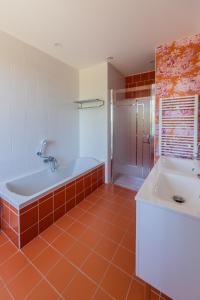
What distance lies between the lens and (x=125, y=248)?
61.1 inches

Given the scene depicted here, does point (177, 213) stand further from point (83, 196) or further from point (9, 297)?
point (83, 196)

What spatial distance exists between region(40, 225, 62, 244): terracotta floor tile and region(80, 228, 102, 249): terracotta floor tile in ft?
0.98

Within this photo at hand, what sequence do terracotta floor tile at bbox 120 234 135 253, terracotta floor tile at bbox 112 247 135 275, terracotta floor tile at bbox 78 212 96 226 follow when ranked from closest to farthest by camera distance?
terracotta floor tile at bbox 112 247 135 275, terracotta floor tile at bbox 120 234 135 253, terracotta floor tile at bbox 78 212 96 226

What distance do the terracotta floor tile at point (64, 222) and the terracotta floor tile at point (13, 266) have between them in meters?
0.50

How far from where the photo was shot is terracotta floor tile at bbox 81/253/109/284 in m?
1.28

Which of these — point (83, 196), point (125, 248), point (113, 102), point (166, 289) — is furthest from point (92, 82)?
point (166, 289)

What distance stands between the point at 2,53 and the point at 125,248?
8.81 ft

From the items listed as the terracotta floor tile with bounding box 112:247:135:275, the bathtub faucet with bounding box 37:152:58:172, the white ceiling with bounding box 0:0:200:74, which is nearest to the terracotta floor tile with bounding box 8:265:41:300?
the terracotta floor tile with bounding box 112:247:135:275

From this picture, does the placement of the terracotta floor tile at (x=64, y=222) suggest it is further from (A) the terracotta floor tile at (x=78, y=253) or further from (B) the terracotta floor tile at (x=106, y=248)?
(B) the terracotta floor tile at (x=106, y=248)

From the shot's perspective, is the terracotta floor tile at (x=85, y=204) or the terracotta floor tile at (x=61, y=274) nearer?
the terracotta floor tile at (x=61, y=274)

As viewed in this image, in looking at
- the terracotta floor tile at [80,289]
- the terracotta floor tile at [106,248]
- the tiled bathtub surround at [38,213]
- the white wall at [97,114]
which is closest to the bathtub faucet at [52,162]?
the tiled bathtub surround at [38,213]

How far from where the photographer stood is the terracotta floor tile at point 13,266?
1.28m

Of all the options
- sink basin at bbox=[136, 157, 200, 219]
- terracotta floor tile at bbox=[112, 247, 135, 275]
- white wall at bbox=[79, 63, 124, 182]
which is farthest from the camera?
white wall at bbox=[79, 63, 124, 182]

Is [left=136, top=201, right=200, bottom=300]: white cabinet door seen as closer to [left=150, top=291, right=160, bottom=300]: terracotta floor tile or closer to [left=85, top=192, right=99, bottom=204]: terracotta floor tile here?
[left=150, top=291, right=160, bottom=300]: terracotta floor tile
